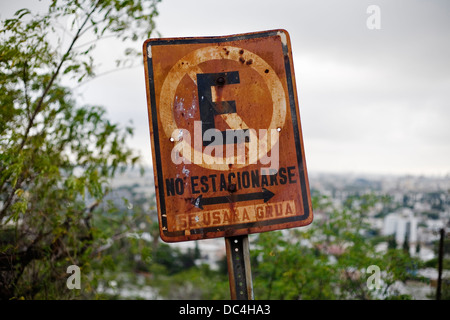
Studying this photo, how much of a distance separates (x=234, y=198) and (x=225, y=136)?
1.02 ft

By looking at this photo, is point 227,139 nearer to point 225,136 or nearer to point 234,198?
point 225,136

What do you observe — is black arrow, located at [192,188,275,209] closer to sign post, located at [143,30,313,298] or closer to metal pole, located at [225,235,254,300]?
sign post, located at [143,30,313,298]

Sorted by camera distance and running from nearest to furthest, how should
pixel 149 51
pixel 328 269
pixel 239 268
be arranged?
pixel 239 268 < pixel 149 51 < pixel 328 269

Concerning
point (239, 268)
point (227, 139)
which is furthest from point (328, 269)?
point (227, 139)

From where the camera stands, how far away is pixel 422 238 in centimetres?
916

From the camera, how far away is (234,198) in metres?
1.57

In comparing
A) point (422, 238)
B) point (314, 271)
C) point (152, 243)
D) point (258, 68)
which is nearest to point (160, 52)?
point (258, 68)

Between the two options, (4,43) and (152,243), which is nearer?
(4,43)

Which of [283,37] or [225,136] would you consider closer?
[225,136]

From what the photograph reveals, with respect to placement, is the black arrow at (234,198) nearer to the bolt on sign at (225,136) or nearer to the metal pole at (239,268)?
the bolt on sign at (225,136)

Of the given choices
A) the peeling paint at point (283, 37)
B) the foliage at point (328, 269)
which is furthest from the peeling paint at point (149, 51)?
the foliage at point (328, 269)

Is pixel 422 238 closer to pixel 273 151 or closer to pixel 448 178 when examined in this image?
pixel 448 178

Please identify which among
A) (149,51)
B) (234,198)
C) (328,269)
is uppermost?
(149,51)

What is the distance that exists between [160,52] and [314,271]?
13.3 ft
